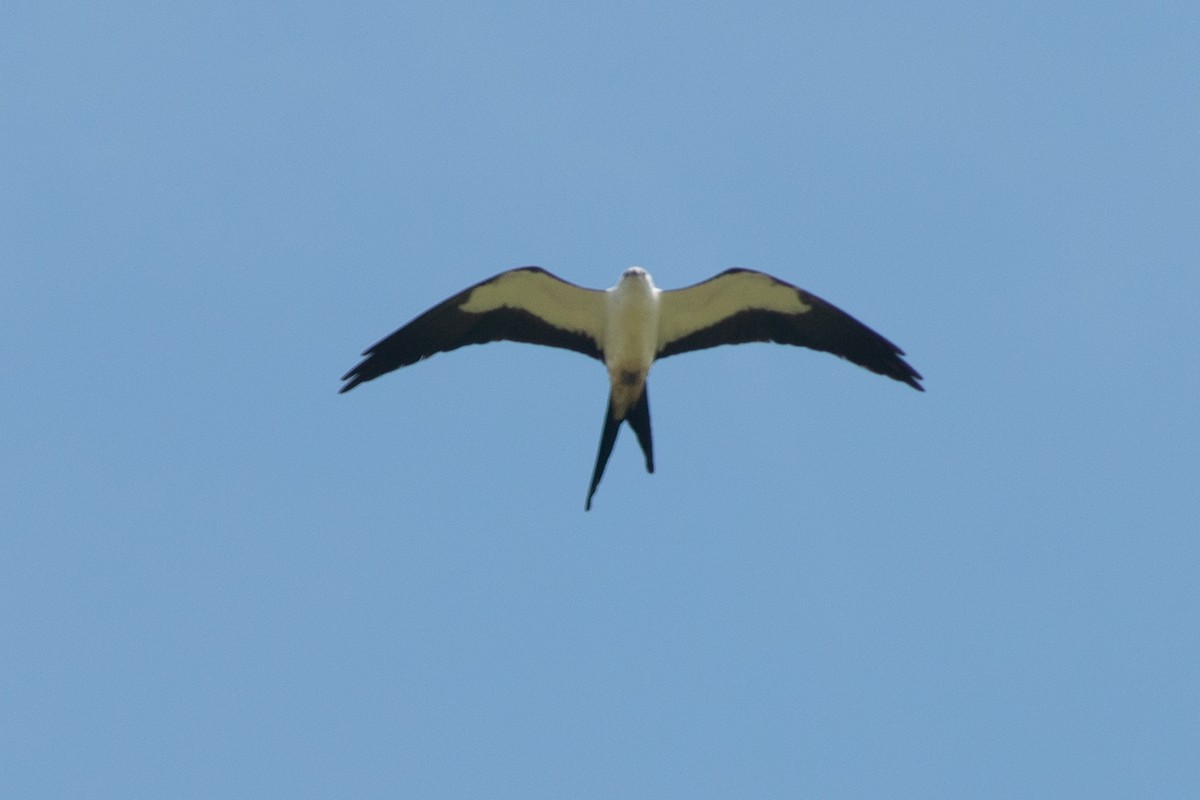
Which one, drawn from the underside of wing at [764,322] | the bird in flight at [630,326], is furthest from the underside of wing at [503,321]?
the underside of wing at [764,322]

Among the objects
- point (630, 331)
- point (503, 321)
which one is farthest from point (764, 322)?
point (503, 321)

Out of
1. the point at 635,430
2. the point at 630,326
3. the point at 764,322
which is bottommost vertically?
the point at 635,430

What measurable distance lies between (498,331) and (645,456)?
1987 millimetres

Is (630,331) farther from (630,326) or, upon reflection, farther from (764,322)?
(764,322)

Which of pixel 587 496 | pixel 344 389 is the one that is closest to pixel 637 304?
pixel 587 496

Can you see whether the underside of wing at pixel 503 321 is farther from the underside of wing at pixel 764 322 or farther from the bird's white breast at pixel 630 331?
the underside of wing at pixel 764 322

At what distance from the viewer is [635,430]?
58.7ft

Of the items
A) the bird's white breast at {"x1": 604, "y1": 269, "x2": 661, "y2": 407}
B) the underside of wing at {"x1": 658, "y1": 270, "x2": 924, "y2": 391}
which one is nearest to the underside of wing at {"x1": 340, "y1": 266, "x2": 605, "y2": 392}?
the bird's white breast at {"x1": 604, "y1": 269, "x2": 661, "y2": 407}

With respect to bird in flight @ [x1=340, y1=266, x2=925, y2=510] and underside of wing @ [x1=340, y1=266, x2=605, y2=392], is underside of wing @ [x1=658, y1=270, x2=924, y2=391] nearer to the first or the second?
bird in flight @ [x1=340, y1=266, x2=925, y2=510]

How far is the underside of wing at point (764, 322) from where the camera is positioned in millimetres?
17766

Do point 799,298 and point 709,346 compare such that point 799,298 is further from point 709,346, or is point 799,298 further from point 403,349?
point 403,349

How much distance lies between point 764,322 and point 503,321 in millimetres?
2695

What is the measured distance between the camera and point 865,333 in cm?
1780

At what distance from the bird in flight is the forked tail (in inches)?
0.4
